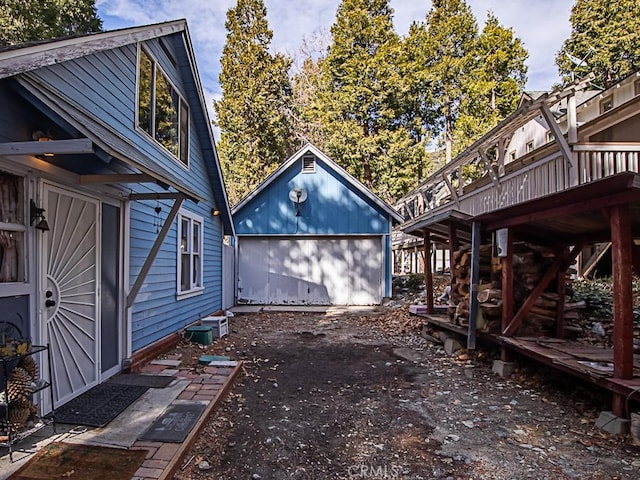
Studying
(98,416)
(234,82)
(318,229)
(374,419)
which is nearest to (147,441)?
(98,416)

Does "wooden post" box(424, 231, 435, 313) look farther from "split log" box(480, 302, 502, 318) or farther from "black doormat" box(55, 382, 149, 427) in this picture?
"black doormat" box(55, 382, 149, 427)

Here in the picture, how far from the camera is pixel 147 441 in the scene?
121 inches

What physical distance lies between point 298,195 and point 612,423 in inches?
388

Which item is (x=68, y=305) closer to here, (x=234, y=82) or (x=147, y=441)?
(x=147, y=441)

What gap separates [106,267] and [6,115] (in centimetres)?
202

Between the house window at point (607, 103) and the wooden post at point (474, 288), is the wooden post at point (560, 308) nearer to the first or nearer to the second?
the wooden post at point (474, 288)

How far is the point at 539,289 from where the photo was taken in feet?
17.4

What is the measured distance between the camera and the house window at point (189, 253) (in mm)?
6992

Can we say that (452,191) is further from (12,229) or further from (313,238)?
(12,229)

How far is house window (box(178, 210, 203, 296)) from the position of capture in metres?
6.99

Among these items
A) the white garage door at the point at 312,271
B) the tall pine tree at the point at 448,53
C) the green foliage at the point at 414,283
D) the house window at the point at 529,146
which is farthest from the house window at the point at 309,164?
the tall pine tree at the point at 448,53

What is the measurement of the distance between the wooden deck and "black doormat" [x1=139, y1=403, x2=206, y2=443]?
3652 mm

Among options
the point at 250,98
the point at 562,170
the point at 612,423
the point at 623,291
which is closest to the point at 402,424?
the point at 612,423

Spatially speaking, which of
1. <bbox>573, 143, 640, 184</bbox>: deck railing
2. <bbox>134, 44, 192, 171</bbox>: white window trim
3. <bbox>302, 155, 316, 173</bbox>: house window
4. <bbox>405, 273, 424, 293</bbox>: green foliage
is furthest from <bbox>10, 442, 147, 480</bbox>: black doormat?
<bbox>405, 273, 424, 293</bbox>: green foliage
